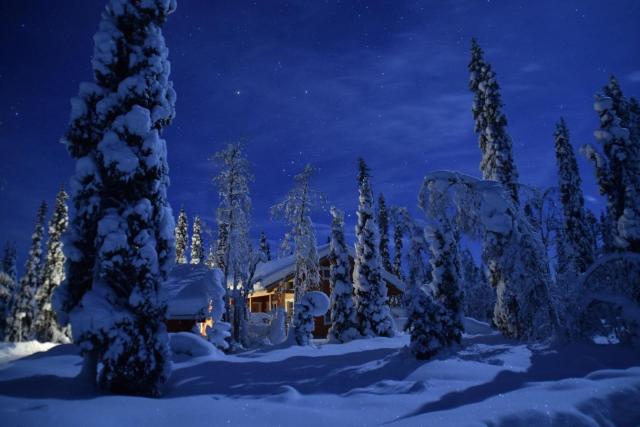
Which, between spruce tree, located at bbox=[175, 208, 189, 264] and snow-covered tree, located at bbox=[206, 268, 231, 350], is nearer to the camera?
snow-covered tree, located at bbox=[206, 268, 231, 350]

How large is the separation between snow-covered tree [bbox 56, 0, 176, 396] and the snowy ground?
1.03 metres

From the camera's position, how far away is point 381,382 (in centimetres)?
→ 952

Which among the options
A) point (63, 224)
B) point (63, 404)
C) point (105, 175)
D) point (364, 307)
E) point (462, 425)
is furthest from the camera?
point (63, 224)

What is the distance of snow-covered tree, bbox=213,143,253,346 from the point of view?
75.7ft

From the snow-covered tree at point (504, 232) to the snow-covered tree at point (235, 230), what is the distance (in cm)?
1419

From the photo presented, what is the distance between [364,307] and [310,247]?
5.52m

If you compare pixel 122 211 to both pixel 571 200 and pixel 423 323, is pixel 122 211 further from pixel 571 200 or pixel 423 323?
pixel 571 200

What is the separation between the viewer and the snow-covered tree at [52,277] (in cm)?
3691

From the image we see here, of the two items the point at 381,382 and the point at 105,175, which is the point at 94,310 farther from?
the point at 381,382

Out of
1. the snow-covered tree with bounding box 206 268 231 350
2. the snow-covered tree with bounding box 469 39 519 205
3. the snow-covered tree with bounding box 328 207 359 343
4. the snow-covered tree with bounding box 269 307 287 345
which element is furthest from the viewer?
the snow-covered tree with bounding box 328 207 359 343

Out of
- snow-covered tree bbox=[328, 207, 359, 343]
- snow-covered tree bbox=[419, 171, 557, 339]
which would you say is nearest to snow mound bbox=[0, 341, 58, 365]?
snow-covered tree bbox=[328, 207, 359, 343]

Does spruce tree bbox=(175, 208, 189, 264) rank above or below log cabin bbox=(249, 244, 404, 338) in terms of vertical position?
above

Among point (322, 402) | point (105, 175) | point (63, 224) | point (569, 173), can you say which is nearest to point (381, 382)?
point (322, 402)

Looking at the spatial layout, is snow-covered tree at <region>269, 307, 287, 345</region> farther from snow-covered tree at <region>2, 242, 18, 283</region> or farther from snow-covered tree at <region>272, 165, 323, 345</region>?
snow-covered tree at <region>2, 242, 18, 283</region>
